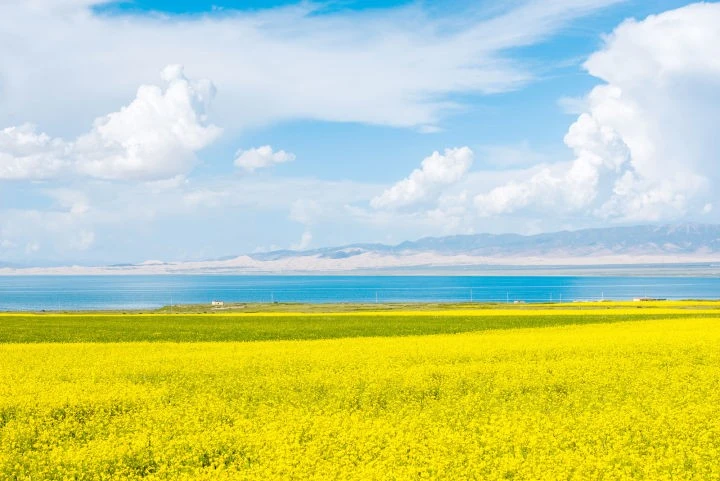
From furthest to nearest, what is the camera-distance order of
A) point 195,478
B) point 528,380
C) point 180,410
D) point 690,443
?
point 528,380 < point 180,410 < point 690,443 < point 195,478

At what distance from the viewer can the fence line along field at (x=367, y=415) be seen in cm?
1356

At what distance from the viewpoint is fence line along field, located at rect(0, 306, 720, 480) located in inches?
534

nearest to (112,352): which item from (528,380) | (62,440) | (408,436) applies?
(62,440)

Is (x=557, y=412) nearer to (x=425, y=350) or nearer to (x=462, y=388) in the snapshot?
(x=462, y=388)

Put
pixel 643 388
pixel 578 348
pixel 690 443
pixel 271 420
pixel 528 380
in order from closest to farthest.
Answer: pixel 690 443 < pixel 271 420 < pixel 643 388 < pixel 528 380 < pixel 578 348

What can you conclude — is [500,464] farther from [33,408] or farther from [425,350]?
[425,350]

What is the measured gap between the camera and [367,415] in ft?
58.4

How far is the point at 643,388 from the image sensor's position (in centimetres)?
2031

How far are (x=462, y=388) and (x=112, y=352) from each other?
1850 centimetres

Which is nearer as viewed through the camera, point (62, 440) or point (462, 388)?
point (62, 440)

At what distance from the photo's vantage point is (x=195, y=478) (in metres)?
13.0

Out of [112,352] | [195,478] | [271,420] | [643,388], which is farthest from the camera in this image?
[112,352]

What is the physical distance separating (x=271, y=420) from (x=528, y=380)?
8838 millimetres

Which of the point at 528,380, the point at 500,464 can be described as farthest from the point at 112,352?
the point at 500,464
